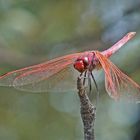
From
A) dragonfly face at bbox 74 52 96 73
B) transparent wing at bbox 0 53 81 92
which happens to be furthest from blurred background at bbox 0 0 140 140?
dragonfly face at bbox 74 52 96 73

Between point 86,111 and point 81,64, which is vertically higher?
point 81,64

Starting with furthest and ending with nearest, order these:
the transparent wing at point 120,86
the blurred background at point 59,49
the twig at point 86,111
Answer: the blurred background at point 59,49
the transparent wing at point 120,86
the twig at point 86,111

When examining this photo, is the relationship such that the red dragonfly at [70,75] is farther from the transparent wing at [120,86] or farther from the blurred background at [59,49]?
the blurred background at [59,49]

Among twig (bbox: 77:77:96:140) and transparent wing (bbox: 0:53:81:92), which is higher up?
transparent wing (bbox: 0:53:81:92)

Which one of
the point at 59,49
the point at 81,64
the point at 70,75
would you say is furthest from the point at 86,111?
the point at 59,49

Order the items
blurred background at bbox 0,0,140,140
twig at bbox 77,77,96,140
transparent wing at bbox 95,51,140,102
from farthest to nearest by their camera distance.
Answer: blurred background at bbox 0,0,140,140
transparent wing at bbox 95,51,140,102
twig at bbox 77,77,96,140

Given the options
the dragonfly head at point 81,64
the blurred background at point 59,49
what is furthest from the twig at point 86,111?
the blurred background at point 59,49

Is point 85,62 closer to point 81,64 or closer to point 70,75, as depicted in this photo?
point 81,64

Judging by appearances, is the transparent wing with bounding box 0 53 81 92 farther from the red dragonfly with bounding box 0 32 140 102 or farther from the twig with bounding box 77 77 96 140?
the twig with bounding box 77 77 96 140
